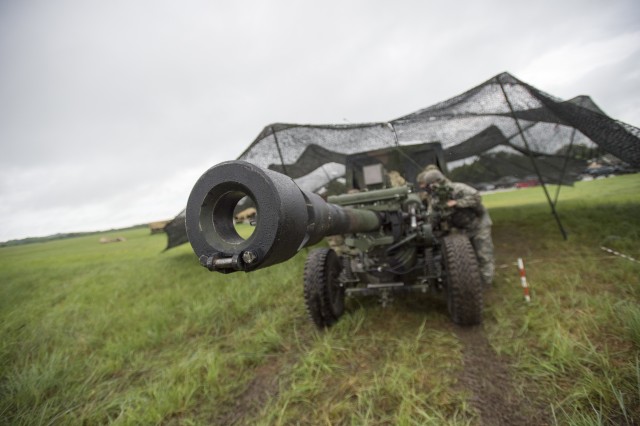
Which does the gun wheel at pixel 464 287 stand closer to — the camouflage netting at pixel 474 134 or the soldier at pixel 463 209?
the soldier at pixel 463 209

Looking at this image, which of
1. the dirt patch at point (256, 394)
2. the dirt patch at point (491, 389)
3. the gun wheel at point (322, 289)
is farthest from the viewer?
the gun wheel at point (322, 289)

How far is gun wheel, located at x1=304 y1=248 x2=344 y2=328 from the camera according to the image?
9.84 feet

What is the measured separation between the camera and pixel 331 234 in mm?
1287

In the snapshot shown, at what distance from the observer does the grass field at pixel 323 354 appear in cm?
190

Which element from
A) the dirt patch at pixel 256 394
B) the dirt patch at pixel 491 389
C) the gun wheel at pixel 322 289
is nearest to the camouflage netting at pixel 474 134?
the gun wheel at pixel 322 289

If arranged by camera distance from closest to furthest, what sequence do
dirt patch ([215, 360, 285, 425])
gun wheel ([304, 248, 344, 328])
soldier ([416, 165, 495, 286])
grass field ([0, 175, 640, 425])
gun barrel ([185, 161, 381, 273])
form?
gun barrel ([185, 161, 381, 273])
grass field ([0, 175, 640, 425])
dirt patch ([215, 360, 285, 425])
gun wheel ([304, 248, 344, 328])
soldier ([416, 165, 495, 286])

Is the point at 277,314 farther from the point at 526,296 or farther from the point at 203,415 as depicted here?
the point at 526,296

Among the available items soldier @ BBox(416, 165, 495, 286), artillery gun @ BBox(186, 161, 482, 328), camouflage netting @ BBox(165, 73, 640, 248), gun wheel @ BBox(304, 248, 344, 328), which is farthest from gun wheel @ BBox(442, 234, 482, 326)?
camouflage netting @ BBox(165, 73, 640, 248)

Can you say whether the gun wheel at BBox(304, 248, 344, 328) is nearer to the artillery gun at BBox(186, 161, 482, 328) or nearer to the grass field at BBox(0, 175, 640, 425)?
the artillery gun at BBox(186, 161, 482, 328)

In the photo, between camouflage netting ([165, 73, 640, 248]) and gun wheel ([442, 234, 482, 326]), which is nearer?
gun wheel ([442, 234, 482, 326])

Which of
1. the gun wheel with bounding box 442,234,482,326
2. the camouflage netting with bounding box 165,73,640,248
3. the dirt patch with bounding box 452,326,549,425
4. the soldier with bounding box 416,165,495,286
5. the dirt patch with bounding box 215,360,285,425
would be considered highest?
the camouflage netting with bounding box 165,73,640,248

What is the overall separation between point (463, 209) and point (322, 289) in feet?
8.88

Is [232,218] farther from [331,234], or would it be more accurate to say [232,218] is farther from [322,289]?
[322,289]

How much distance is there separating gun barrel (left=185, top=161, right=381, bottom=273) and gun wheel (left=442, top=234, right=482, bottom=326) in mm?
2375
